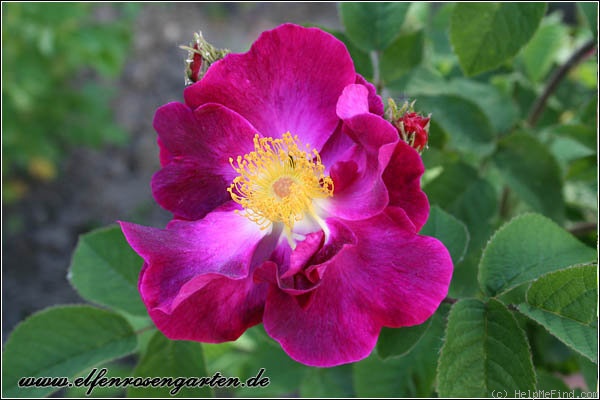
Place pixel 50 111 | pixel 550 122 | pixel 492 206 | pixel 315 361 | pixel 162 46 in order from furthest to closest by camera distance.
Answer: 1. pixel 162 46
2. pixel 50 111
3. pixel 550 122
4. pixel 492 206
5. pixel 315 361

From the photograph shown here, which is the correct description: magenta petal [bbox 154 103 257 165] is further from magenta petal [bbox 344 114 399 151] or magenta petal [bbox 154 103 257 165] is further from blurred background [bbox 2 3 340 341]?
blurred background [bbox 2 3 340 341]

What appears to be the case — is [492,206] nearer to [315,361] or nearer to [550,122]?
[550,122]

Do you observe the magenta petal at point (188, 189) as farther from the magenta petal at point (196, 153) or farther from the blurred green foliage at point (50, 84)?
the blurred green foliage at point (50, 84)

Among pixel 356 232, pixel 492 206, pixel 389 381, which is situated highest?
pixel 356 232

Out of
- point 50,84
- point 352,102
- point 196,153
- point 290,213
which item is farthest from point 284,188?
point 50,84

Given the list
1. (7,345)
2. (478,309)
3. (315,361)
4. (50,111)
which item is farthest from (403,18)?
(50,111)

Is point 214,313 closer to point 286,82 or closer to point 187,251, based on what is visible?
point 187,251

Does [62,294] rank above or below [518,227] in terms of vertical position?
below
